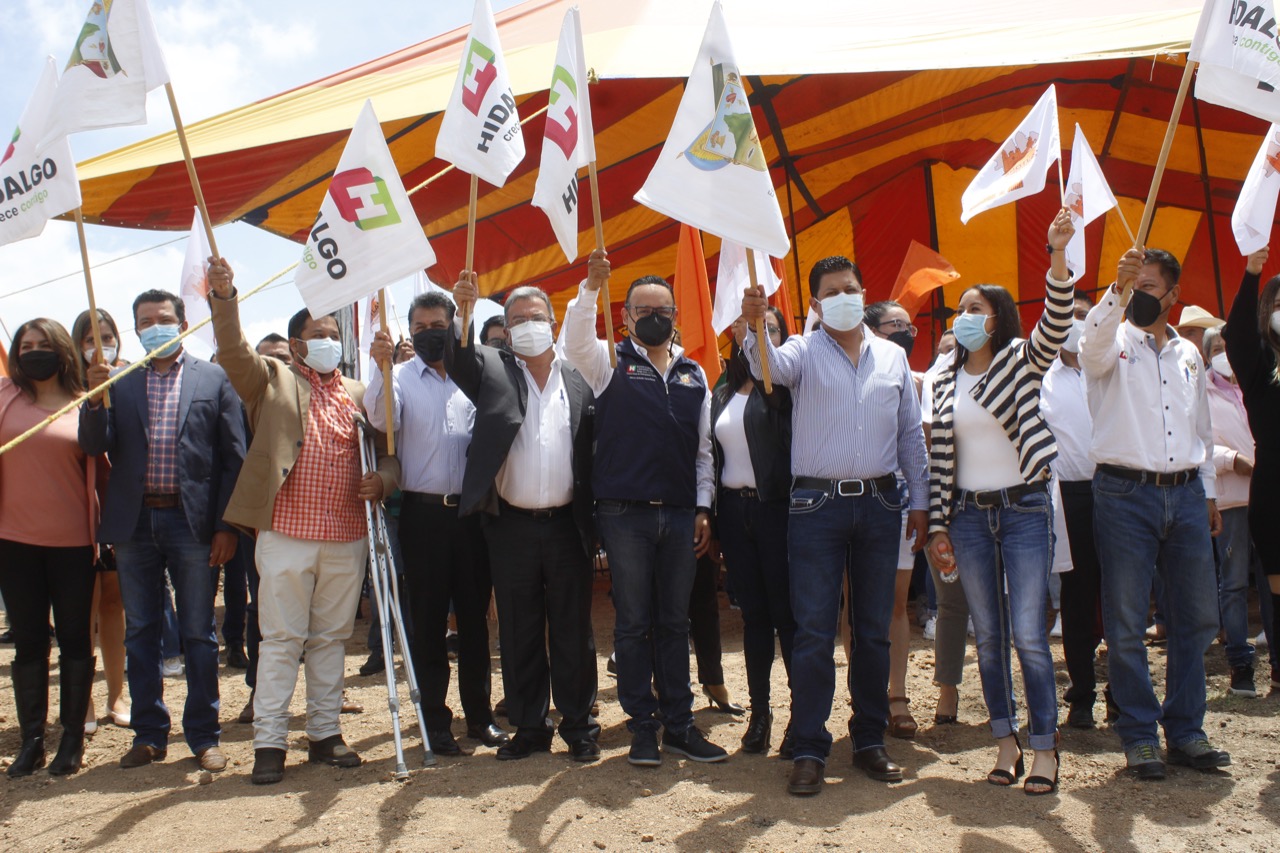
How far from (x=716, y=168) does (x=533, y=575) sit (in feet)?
6.32

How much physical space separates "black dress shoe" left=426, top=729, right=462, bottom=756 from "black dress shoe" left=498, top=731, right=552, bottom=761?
0.23m

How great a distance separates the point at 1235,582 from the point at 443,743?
178 inches

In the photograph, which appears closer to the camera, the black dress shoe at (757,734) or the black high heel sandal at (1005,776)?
the black high heel sandal at (1005,776)

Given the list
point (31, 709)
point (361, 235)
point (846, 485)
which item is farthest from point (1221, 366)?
point (31, 709)

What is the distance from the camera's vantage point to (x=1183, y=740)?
14.4ft

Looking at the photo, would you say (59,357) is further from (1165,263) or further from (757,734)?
(1165,263)

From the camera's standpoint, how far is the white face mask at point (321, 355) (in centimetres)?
488

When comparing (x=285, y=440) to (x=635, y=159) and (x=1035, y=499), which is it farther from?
(x=635, y=159)

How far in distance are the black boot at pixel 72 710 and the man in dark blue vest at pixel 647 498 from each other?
2.46 meters

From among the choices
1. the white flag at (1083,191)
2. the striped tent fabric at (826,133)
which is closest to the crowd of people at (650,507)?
the white flag at (1083,191)

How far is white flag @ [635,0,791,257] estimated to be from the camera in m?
4.26

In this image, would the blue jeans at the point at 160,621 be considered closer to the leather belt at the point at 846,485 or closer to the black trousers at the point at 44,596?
the black trousers at the point at 44,596

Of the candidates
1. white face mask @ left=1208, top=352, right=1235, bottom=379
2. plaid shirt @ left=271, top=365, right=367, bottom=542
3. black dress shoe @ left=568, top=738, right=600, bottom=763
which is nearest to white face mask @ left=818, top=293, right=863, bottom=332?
black dress shoe @ left=568, top=738, right=600, bottom=763

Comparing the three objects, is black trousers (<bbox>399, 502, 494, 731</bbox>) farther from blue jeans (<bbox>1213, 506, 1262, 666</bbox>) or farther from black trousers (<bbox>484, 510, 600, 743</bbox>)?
blue jeans (<bbox>1213, 506, 1262, 666</bbox>)
